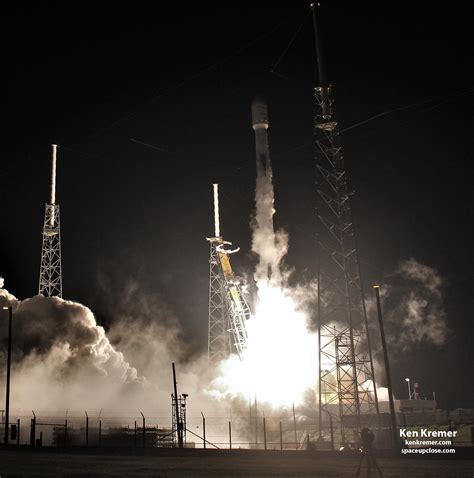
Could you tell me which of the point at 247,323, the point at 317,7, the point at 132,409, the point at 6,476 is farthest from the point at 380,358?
the point at 6,476

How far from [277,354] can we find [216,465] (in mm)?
47178

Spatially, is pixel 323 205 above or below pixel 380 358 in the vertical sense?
above

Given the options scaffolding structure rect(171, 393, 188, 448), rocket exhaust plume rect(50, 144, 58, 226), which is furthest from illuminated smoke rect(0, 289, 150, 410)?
scaffolding structure rect(171, 393, 188, 448)

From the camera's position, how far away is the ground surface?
2400cm

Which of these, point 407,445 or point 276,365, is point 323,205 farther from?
point 407,445

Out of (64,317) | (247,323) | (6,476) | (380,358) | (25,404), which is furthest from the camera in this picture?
(380,358)

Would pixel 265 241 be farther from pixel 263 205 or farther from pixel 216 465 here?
pixel 216 465

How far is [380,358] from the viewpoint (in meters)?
93.3

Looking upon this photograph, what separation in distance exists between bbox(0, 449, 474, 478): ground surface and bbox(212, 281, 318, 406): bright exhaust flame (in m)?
38.4

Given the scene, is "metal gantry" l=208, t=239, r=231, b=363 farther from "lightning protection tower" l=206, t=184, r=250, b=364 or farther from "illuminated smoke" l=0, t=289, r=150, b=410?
"illuminated smoke" l=0, t=289, r=150, b=410

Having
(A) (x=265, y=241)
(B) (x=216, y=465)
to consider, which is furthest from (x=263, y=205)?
(B) (x=216, y=465)

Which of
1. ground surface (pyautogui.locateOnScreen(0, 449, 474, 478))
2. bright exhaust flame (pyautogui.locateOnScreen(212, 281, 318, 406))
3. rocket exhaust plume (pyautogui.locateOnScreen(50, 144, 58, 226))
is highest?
rocket exhaust plume (pyautogui.locateOnScreen(50, 144, 58, 226))

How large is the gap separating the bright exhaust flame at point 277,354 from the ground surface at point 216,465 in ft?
126

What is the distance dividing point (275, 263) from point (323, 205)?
15.9 m
